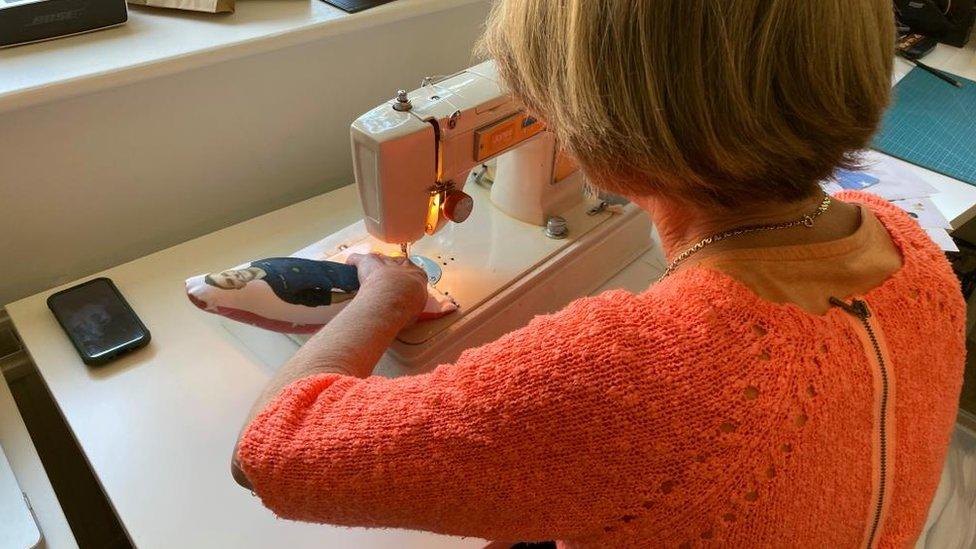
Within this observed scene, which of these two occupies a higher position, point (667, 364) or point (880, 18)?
point (880, 18)

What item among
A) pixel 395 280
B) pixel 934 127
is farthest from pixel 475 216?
pixel 934 127

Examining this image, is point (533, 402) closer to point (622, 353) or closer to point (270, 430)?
point (622, 353)

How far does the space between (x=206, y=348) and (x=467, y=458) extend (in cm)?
61

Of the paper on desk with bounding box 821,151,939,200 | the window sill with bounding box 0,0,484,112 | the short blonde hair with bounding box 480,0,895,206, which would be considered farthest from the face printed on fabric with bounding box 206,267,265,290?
the paper on desk with bounding box 821,151,939,200

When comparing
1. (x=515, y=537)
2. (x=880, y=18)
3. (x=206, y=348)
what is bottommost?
(x=206, y=348)

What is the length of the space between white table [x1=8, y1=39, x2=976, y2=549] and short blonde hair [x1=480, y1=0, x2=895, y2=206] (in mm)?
504

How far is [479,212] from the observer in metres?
1.24

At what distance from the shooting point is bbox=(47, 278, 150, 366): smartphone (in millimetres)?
1048

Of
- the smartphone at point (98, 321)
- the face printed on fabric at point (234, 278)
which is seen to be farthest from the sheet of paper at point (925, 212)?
the smartphone at point (98, 321)

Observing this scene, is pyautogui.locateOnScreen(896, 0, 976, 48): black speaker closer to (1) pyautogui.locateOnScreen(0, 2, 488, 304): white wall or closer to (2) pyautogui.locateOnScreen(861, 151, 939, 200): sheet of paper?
(2) pyautogui.locateOnScreen(861, 151, 939, 200): sheet of paper

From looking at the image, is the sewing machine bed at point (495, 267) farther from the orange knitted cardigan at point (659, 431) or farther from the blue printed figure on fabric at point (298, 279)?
the orange knitted cardigan at point (659, 431)

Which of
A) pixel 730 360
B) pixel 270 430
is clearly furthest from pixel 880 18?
pixel 270 430

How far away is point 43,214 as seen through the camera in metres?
1.23

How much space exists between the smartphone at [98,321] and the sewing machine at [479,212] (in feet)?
1.27
